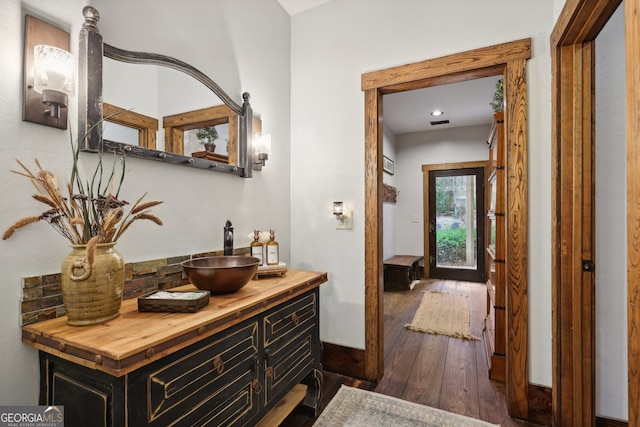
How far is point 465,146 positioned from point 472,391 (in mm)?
4834

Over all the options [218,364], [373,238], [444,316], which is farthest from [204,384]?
[444,316]

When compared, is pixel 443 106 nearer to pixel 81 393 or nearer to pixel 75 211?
pixel 75 211

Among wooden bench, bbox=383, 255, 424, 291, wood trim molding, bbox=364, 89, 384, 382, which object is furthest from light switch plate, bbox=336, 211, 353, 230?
wooden bench, bbox=383, 255, 424, 291

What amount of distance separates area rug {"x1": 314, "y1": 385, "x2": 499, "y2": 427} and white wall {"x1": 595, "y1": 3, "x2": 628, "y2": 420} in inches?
27.1

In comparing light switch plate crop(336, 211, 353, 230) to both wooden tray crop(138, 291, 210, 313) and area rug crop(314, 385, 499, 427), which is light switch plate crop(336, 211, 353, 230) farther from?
wooden tray crop(138, 291, 210, 313)

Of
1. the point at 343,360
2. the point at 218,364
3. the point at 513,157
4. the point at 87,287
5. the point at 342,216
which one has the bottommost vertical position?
the point at 343,360

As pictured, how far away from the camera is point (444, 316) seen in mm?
3844

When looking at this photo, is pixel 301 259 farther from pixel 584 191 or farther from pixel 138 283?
pixel 584 191

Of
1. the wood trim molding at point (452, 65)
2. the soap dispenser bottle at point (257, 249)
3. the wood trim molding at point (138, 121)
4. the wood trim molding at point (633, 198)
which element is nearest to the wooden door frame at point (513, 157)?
the wood trim molding at point (452, 65)

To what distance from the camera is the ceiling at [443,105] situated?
4.20m

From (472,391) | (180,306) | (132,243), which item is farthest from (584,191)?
(132,243)

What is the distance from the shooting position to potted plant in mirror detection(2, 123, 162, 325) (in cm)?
106

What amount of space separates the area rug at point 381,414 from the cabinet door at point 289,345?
0.32 meters

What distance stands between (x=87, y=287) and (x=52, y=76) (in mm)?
790
